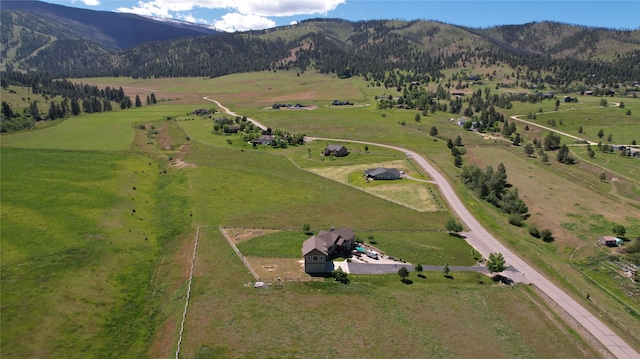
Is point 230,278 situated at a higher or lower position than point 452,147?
lower

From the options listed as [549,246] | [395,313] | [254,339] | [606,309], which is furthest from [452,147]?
[254,339]

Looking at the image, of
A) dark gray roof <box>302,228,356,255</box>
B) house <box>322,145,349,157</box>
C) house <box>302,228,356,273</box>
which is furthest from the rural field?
house <box>322,145,349,157</box>

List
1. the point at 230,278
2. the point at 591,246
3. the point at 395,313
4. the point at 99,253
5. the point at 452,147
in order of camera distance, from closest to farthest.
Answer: the point at 395,313
the point at 230,278
the point at 99,253
the point at 591,246
the point at 452,147

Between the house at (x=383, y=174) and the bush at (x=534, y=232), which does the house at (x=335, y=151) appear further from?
the bush at (x=534, y=232)

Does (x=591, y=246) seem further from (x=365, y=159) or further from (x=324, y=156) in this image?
(x=324, y=156)

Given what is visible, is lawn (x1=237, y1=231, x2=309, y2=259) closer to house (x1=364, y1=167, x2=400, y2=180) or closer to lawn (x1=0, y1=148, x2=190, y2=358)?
lawn (x1=0, y1=148, x2=190, y2=358)

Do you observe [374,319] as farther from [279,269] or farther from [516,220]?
[516,220]

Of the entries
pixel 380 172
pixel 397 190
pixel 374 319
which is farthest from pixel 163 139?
pixel 374 319
